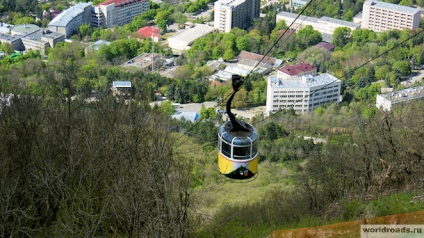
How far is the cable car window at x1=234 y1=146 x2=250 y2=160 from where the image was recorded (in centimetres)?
873

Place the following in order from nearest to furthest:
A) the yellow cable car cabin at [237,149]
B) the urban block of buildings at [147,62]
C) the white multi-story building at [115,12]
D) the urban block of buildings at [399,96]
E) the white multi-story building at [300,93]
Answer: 1. the yellow cable car cabin at [237,149]
2. the urban block of buildings at [399,96]
3. the white multi-story building at [300,93]
4. the urban block of buildings at [147,62]
5. the white multi-story building at [115,12]

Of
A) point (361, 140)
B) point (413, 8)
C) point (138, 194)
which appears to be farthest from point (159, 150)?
point (413, 8)

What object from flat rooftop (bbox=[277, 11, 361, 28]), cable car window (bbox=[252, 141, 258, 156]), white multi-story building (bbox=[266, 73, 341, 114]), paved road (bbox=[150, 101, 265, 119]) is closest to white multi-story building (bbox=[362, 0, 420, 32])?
flat rooftop (bbox=[277, 11, 361, 28])

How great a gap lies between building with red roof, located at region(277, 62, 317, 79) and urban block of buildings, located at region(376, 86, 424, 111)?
3342mm

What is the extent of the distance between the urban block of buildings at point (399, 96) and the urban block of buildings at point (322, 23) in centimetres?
703

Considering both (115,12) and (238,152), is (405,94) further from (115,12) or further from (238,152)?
(238,152)

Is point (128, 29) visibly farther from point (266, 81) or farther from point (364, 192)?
point (364, 192)

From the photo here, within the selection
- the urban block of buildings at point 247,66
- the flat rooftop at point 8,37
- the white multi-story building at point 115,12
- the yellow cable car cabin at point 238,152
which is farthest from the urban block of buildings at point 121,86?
the yellow cable car cabin at point 238,152

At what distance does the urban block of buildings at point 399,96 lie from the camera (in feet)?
74.1

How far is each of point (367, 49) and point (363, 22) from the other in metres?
3.86

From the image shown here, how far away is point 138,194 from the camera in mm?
9758

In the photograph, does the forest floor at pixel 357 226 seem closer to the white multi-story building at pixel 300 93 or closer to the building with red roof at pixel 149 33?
the white multi-story building at pixel 300 93

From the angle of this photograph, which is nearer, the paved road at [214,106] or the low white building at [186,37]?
the paved road at [214,106]

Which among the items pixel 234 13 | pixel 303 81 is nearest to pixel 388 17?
pixel 234 13
